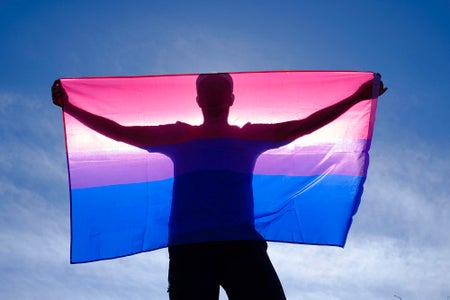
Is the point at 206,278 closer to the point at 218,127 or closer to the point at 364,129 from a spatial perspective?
the point at 218,127

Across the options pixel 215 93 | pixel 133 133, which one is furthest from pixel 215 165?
pixel 133 133

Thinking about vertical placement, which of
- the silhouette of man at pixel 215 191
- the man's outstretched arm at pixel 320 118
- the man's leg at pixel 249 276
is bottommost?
the man's leg at pixel 249 276

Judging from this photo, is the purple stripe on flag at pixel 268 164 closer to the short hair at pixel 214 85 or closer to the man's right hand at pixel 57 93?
the man's right hand at pixel 57 93

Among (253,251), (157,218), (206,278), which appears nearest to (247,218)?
(253,251)

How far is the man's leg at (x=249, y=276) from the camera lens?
3.10 metres

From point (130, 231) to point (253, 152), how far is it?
1271mm

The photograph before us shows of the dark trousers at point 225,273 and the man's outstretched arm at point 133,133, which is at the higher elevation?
the man's outstretched arm at point 133,133

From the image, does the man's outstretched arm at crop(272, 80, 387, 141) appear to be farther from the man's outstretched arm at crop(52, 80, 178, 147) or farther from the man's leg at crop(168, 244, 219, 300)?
the man's leg at crop(168, 244, 219, 300)

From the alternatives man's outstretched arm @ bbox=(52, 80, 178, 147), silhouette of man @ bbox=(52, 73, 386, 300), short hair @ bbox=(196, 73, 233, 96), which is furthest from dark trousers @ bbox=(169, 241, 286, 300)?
short hair @ bbox=(196, 73, 233, 96)

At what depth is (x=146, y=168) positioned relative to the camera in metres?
4.62

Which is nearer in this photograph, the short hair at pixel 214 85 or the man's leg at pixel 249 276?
the man's leg at pixel 249 276

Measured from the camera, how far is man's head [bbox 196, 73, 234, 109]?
4.00m

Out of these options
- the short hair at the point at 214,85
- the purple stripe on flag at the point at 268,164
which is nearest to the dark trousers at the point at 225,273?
the short hair at the point at 214,85

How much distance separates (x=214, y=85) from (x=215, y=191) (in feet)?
2.88
